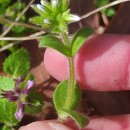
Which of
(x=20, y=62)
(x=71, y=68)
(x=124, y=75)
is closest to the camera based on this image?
(x=71, y=68)

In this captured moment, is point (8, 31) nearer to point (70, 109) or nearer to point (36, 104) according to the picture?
point (36, 104)

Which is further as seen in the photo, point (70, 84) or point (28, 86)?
point (28, 86)

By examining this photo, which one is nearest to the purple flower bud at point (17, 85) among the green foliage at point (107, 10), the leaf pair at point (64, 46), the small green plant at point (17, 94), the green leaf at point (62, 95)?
the small green plant at point (17, 94)

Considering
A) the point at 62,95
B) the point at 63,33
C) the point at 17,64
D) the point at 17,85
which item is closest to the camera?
the point at 63,33

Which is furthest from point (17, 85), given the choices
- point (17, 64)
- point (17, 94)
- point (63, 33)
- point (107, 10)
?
point (107, 10)

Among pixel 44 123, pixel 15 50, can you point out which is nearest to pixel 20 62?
pixel 15 50

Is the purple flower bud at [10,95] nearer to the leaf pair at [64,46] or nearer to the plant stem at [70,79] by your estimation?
the plant stem at [70,79]

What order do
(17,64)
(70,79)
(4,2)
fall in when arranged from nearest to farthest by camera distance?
(70,79) → (17,64) → (4,2)

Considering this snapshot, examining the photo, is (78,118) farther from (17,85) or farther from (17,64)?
(17,64)
